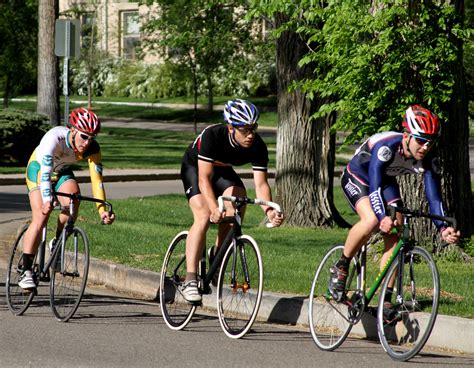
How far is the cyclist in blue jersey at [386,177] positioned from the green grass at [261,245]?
101cm

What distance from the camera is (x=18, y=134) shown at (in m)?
26.6

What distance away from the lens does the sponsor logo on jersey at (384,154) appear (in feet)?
25.7

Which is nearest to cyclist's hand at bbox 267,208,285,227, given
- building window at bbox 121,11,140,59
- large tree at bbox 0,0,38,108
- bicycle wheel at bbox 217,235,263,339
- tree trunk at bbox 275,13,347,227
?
bicycle wheel at bbox 217,235,263,339

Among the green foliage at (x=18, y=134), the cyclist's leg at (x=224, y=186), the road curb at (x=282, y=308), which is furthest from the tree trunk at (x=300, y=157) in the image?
the green foliage at (x=18, y=134)

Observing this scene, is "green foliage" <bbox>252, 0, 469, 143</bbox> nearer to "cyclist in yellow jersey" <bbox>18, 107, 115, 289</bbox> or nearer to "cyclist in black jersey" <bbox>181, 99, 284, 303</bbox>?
"cyclist in black jersey" <bbox>181, 99, 284, 303</bbox>

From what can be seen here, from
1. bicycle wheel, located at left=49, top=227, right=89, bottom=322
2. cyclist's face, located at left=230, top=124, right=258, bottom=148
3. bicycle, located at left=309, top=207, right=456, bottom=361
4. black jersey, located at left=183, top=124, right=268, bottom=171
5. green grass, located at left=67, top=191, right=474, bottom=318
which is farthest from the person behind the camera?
green grass, located at left=67, top=191, right=474, bottom=318

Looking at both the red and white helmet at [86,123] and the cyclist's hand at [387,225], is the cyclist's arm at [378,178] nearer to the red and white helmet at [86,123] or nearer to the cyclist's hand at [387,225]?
the cyclist's hand at [387,225]

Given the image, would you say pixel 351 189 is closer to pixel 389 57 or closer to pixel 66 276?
pixel 66 276

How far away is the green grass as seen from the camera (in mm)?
10023

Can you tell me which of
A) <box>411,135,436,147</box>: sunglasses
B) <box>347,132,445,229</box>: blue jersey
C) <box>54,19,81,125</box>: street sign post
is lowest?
<box>347,132,445,229</box>: blue jersey

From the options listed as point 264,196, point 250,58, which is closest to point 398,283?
point 264,196

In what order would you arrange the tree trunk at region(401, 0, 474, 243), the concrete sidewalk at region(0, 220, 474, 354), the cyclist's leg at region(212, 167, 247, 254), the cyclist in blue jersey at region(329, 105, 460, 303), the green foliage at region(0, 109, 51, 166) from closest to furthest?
1. the cyclist in blue jersey at region(329, 105, 460, 303)
2. the concrete sidewalk at region(0, 220, 474, 354)
3. the cyclist's leg at region(212, 167, 247, 254)
4. the tree trunk at region(401, 0, 474, 243)
5. the green foliage at region(0, 109, 51, 166)

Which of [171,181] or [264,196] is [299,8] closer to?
[264,196]

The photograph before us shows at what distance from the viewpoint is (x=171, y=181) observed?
84.6ft
